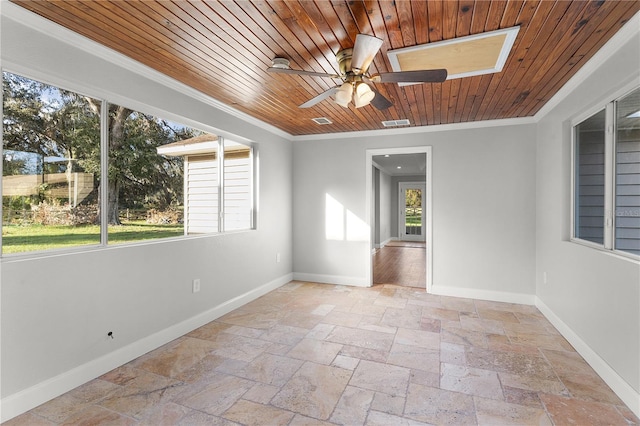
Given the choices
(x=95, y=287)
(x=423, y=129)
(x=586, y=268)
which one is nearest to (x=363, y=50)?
(x=95, y=287)

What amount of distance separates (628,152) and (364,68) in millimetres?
1951

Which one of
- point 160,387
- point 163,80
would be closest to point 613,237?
point 160,387

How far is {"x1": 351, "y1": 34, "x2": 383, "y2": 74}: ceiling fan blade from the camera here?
171 centimetres

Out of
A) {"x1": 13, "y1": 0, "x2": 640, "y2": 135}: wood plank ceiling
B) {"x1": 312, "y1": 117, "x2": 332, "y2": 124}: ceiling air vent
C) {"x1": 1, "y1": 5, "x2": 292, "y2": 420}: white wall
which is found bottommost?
{"x1": 1, "y1": 5, "x2": 292, "y2": 420}: white wall

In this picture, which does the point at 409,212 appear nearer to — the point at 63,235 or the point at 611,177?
the point at 611,177

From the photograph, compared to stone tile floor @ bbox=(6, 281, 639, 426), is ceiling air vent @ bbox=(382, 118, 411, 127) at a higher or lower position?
higher

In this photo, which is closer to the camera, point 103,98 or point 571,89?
point 103,98

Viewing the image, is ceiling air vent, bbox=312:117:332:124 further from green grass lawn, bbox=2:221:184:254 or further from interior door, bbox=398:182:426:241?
interior door, bbox=398:182:426:241

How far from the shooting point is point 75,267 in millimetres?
2182

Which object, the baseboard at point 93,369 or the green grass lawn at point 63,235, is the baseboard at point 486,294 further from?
the green grass lawn at point 63,235

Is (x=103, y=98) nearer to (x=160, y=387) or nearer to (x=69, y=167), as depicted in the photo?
(x=69, y=167)

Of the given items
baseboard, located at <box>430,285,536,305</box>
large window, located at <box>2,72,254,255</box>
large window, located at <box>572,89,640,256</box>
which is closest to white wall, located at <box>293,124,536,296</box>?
baseboard, located at <box>430,285,536,305</box>

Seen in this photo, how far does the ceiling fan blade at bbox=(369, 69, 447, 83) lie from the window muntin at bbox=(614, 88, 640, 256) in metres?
1.40

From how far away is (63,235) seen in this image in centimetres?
221
